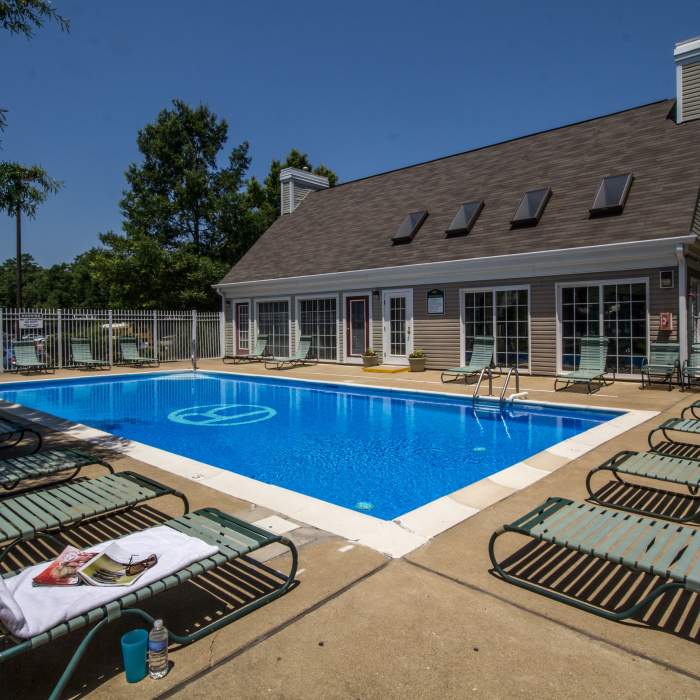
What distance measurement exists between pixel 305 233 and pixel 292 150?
16.5 metres

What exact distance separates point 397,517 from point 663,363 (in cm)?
907

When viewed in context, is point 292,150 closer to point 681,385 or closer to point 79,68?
point 79,68

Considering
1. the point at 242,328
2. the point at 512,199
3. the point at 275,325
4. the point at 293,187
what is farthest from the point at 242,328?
the point at 512,199

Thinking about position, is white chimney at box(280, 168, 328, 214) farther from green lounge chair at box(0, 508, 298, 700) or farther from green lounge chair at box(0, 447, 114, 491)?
green lounge chair at box(0, 508, 298, 700)

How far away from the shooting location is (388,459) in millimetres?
7039

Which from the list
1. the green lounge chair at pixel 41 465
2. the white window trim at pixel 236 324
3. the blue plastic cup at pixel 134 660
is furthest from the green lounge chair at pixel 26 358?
the blue plastic cup at pixel 134 660

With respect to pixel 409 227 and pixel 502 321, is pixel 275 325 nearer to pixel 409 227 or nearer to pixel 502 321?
pixel 409 227

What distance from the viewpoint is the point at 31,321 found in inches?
657

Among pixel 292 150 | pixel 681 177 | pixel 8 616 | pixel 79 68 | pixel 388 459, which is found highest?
pixel 292 150

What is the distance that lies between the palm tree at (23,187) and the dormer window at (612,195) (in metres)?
11.5

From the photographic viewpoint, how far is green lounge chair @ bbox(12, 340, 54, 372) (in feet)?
52.0

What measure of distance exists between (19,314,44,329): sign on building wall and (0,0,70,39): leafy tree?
1264 cm

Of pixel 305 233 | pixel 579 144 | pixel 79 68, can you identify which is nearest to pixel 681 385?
pixel 579 144

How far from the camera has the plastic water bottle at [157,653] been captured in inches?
89.8
